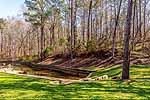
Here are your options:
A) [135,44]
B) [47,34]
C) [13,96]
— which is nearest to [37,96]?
[13,96]

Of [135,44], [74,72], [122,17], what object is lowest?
[74,72]

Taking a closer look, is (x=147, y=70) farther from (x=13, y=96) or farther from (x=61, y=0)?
(x=61, y=0)

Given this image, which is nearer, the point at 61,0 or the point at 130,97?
the point at 130,97

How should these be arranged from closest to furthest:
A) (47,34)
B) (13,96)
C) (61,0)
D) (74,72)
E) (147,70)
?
(13,96) < (147,70) < (74,72) < (61,0) < (47,34)

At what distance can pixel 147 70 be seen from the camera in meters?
22.0

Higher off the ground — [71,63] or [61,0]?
[61,0]

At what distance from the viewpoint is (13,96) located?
37.3 ft

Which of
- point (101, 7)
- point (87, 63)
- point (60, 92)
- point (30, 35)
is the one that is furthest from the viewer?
point (30, 35)

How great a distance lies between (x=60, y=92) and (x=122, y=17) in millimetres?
47210

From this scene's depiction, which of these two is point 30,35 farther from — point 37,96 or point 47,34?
point 37,96

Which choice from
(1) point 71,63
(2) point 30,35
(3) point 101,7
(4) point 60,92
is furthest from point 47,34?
(4) point 60,92

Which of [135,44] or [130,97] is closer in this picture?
[130,97]

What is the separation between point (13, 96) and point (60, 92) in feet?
6.95

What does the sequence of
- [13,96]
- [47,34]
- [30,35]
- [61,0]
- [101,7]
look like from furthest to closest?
[30,35] < [47,34] < [101,7] < [61,0] < [13,96]
